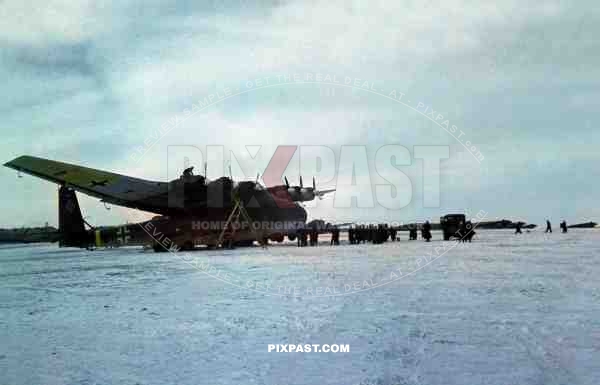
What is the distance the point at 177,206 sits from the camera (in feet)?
116

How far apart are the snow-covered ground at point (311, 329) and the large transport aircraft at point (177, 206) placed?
19.3m

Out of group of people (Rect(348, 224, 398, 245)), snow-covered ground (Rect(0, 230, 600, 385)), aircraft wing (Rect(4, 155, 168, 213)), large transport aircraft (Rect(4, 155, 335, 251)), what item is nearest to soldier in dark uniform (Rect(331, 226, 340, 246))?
group of people (Rect(348, 224, 398, 245))

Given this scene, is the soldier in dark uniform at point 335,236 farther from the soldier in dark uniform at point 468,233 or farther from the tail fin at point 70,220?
the tail fin at point 70,220

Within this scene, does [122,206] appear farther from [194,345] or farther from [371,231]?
[194,345]

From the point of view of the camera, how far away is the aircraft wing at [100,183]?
35.6 meters

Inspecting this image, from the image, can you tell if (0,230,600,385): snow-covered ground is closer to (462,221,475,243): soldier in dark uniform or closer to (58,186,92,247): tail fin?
(58,186,92,247): tail fin

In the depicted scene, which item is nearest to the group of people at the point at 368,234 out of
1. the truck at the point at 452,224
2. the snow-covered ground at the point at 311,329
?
the truck at the point at 452,224

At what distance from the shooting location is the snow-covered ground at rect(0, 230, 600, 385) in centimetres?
606

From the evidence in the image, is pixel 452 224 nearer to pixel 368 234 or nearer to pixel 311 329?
pixel 368 234

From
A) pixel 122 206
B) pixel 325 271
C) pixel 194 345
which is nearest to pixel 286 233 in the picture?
pixel 122 206

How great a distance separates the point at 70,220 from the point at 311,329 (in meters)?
32.3

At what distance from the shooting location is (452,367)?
6.10 meters

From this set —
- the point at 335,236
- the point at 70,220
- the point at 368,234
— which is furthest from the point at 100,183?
the point at 368,234

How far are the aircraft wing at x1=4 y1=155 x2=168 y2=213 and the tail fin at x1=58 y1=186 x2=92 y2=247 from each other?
1008 mm
